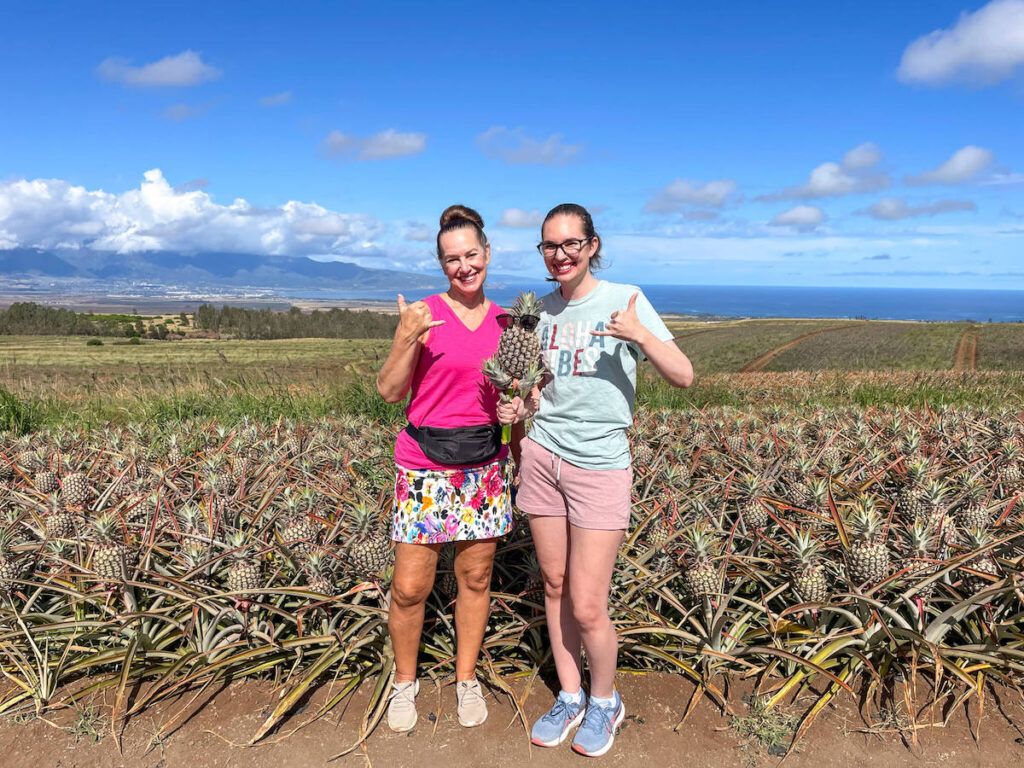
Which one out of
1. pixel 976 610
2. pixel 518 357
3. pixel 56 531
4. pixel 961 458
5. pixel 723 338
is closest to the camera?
pixel 518 357

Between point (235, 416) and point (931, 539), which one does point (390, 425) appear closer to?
point (235, 416)

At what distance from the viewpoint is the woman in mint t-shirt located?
291cm

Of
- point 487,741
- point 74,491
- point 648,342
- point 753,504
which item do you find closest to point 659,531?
point 753,504

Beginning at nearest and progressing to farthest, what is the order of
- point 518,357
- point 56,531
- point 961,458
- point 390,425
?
point 518,357 < point 56,531 < point 961,458 < point 390,425

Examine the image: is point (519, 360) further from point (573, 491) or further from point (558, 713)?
point (558, 713)

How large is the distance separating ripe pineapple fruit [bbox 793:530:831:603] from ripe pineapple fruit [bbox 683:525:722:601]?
413 mm

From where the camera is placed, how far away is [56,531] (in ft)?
13.1

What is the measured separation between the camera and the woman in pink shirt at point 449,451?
3.07 meters

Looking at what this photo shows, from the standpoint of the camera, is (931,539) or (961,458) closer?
(931,539)

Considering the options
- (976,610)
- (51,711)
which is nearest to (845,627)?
(976,610)

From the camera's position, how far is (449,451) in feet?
10.1

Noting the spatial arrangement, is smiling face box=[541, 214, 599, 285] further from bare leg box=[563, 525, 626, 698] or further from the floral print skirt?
bare leg box=[563, 525, 626, 698]

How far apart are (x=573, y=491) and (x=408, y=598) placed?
1006 millimetres

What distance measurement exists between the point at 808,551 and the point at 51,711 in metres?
4.05
